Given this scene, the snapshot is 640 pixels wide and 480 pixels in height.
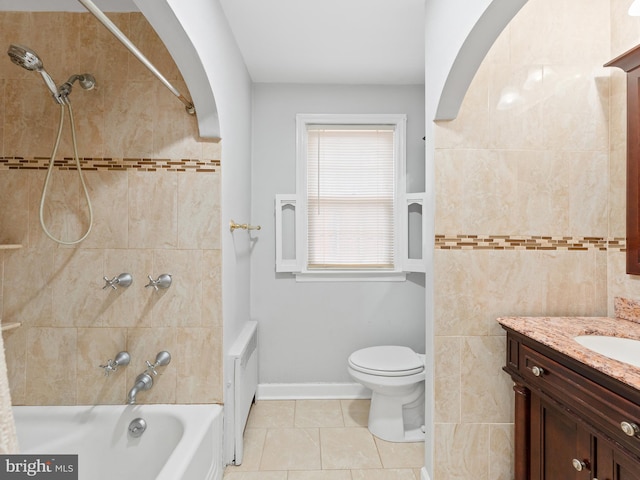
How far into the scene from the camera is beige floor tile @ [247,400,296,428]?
2.36m

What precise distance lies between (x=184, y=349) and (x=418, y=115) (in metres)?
2.32

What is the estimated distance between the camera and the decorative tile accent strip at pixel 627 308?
1.51 metres

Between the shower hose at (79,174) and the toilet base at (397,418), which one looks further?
the toilet base at (397,418)

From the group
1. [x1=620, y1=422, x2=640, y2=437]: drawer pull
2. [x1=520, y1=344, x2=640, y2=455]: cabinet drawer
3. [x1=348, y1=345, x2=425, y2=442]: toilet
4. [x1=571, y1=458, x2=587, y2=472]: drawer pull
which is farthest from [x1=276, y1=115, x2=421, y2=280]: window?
[x1=620, y1=422, x2=640, y2=437]: drawer pull

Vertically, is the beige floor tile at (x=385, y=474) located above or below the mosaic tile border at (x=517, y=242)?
below

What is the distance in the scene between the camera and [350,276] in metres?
2.77

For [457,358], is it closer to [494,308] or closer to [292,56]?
[494,308]

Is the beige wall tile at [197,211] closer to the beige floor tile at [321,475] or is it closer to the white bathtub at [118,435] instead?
the white bathtub at [118,435]

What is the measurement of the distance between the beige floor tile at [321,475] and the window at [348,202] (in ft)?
4.20

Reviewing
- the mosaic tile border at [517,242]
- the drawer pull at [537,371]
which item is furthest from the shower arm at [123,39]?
the drawer pull at [537,371]

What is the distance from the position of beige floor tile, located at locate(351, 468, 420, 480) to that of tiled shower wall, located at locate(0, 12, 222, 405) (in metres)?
0.88

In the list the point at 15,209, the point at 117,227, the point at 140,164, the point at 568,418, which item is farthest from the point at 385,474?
the point at 15,209

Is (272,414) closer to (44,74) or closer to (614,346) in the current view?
(614,346)

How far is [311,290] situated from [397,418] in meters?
1.06
